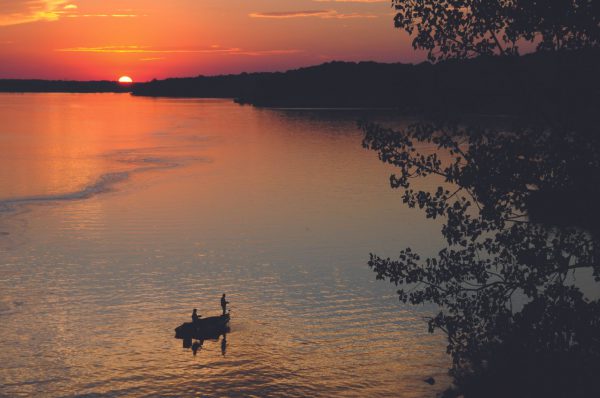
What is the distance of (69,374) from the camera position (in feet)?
111

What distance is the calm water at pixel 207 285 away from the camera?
33.7 meters

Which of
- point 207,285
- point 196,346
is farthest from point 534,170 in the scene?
point 207,285

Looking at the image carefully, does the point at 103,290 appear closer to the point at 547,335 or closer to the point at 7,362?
the point at 7,362

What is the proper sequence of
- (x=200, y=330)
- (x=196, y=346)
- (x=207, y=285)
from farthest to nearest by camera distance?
(x=207, y=285) → (x=200, y=330) → (x=196, y=346)

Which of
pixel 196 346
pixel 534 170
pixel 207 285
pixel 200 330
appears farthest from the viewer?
pixel 207 285

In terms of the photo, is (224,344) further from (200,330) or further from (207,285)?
(207,285)

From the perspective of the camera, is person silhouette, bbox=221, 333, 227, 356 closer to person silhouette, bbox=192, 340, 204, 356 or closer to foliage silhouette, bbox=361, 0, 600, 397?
person silhouette, bbox=192, 340, 204, 356

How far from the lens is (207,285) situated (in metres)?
48.2

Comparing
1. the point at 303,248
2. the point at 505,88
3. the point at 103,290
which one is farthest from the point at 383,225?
the point at 505,88

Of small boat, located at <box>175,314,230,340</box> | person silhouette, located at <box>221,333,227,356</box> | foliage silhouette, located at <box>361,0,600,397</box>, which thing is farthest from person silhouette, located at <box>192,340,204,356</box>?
foliage silhouette, located at <box>361,0,600,397</box>

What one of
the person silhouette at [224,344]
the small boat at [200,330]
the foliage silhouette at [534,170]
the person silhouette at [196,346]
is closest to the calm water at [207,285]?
the person silhouette at [196,346]

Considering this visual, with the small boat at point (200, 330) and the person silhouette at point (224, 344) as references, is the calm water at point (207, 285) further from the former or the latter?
the small boat at point (200, 330)

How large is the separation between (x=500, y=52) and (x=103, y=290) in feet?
115

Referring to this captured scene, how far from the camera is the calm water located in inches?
1325
